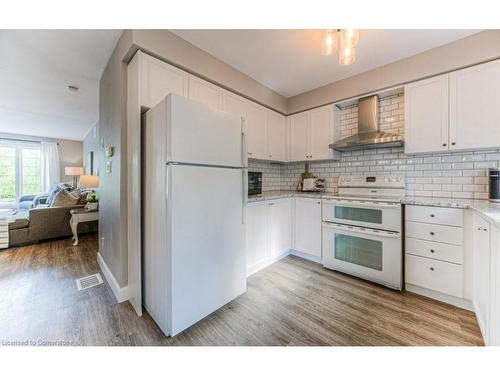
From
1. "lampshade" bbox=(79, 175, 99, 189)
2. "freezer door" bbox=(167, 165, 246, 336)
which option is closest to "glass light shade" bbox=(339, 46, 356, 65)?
"freezer door" bbox=(167, 165, 246, 336)

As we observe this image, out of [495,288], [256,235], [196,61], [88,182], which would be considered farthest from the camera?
[88,182]

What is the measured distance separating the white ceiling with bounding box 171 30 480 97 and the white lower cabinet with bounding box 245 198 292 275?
64.8 inches

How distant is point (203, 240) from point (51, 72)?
9.86 feet

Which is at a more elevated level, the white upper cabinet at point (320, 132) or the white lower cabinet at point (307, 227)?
the white upper cabinet at point (320, 132)

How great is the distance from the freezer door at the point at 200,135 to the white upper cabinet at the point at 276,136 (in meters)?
1.30

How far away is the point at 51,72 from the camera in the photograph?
248 cm

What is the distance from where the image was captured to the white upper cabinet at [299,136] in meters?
3.08

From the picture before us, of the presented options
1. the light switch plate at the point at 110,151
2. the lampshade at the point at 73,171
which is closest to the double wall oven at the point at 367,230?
the light switch plate at the point at 110,151

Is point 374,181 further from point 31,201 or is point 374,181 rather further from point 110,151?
point 31,201

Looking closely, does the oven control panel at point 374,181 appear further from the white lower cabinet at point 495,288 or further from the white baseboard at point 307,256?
the white lower cabinet at point 495,288

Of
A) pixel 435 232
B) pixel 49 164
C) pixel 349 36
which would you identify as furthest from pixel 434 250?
pixel 49 164

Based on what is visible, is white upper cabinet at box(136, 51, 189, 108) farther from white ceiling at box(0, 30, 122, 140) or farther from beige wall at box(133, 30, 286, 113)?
white ceiling at box(0, 30, 122, 140)

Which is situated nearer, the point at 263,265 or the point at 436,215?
the point at 436,215
